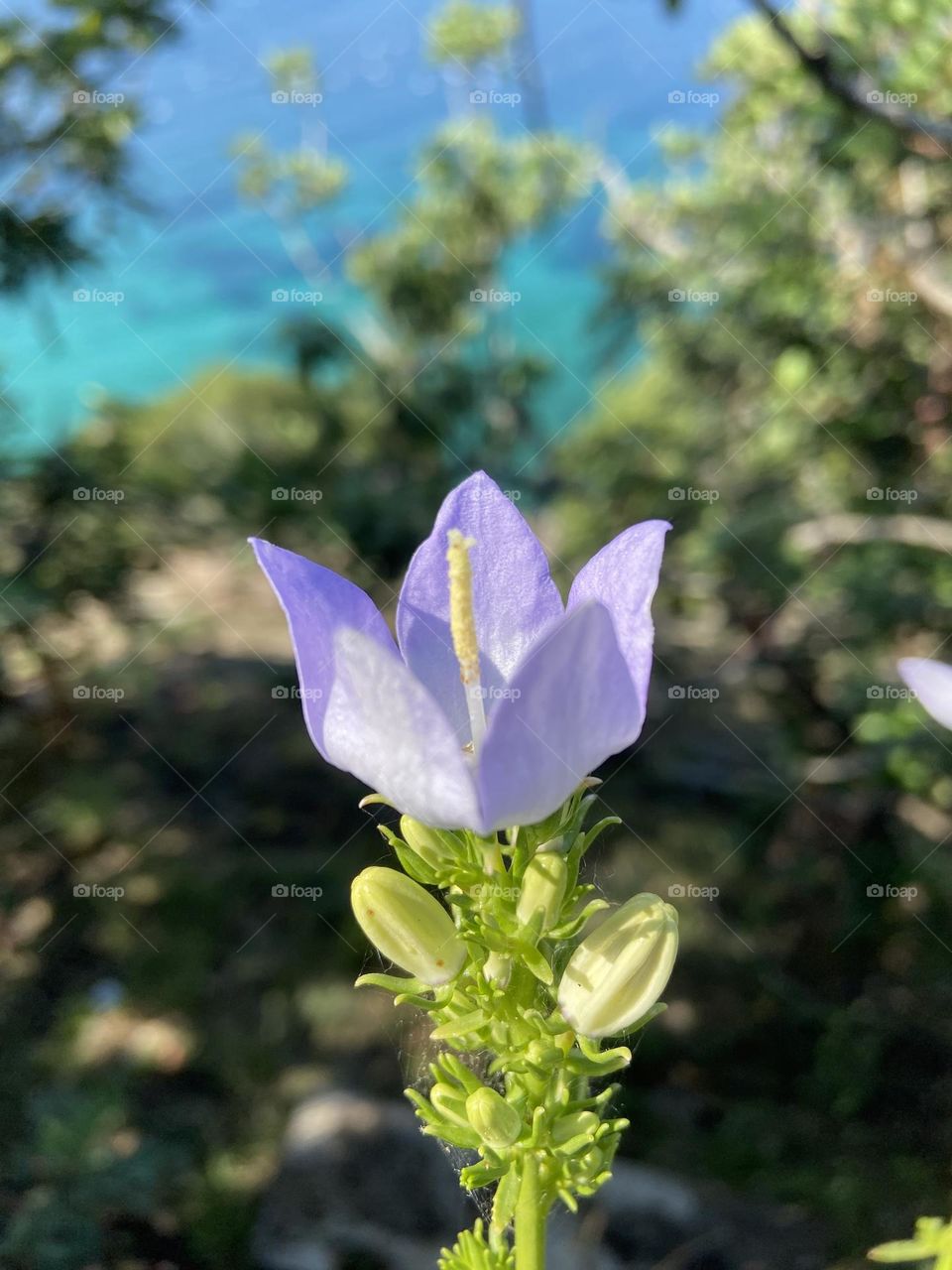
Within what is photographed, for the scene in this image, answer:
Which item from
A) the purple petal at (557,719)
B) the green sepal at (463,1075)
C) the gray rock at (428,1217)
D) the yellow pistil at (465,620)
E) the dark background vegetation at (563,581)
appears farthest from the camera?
the dark background vegetation at (563,581)

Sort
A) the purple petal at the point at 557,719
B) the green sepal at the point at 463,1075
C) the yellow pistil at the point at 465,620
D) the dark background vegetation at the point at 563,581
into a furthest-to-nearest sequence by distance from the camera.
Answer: the dark background vegetation at the point at 563,581
the green sepal at the point at 463,1075
the yellow pistil at the point at 465,620
the purple petal at the point at 557,719

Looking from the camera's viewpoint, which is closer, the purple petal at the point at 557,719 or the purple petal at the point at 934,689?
the purple petal at the point at 557,719

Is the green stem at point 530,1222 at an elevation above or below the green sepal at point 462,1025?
below

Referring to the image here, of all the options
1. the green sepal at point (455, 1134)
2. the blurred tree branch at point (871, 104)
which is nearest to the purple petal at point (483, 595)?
the green sepal at point (455, 1134)

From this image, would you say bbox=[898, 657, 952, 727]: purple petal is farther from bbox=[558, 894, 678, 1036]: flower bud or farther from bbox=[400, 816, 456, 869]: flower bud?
bbox=[400, 816, 456, 869]: flower bud

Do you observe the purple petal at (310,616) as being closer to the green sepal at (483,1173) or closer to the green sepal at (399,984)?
the green sepal at (399,984)

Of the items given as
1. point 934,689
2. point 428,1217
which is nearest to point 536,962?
point 934,689
